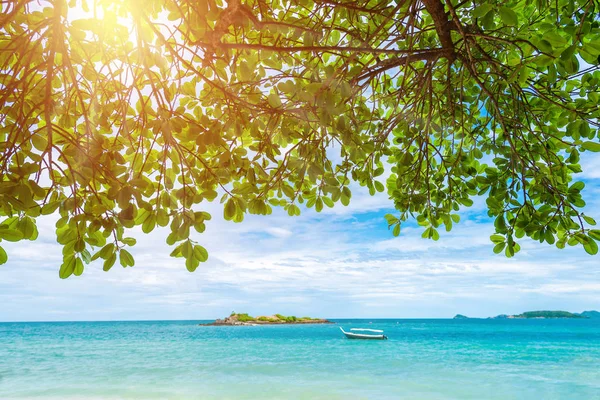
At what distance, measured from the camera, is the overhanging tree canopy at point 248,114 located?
1612 mm

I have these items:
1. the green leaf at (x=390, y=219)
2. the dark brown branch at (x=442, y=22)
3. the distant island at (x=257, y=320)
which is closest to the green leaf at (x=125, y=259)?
the dark brown branch at (x=442, y=22)

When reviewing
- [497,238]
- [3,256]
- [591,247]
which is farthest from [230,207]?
[591,247]

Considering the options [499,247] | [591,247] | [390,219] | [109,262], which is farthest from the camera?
[390,219]

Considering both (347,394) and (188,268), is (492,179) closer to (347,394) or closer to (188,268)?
(188,268)

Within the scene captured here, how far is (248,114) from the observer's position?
2270 millimetres

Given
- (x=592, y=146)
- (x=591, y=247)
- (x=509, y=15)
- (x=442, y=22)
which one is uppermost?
(x=442, y=22)

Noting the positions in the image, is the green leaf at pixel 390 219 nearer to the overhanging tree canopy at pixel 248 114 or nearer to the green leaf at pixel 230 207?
the overhanging tree canopy at pixel 248 114

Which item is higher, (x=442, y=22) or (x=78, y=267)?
(x=442, y=22)

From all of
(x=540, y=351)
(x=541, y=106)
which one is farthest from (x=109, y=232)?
(x=540, y=351)

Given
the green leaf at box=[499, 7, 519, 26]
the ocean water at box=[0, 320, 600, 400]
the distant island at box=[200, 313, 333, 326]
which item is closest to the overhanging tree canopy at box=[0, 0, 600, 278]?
the green leaf at box=[499, 7, 519, 26]

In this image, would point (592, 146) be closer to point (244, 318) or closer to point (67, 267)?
point (67, 267)

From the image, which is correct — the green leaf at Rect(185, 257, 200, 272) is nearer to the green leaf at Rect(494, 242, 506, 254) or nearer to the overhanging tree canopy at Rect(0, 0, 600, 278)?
the overhanging tree canopy at Rect(0, 0, 600, 278)

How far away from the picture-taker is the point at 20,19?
2105 mm

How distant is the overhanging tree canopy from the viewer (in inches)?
63.5
